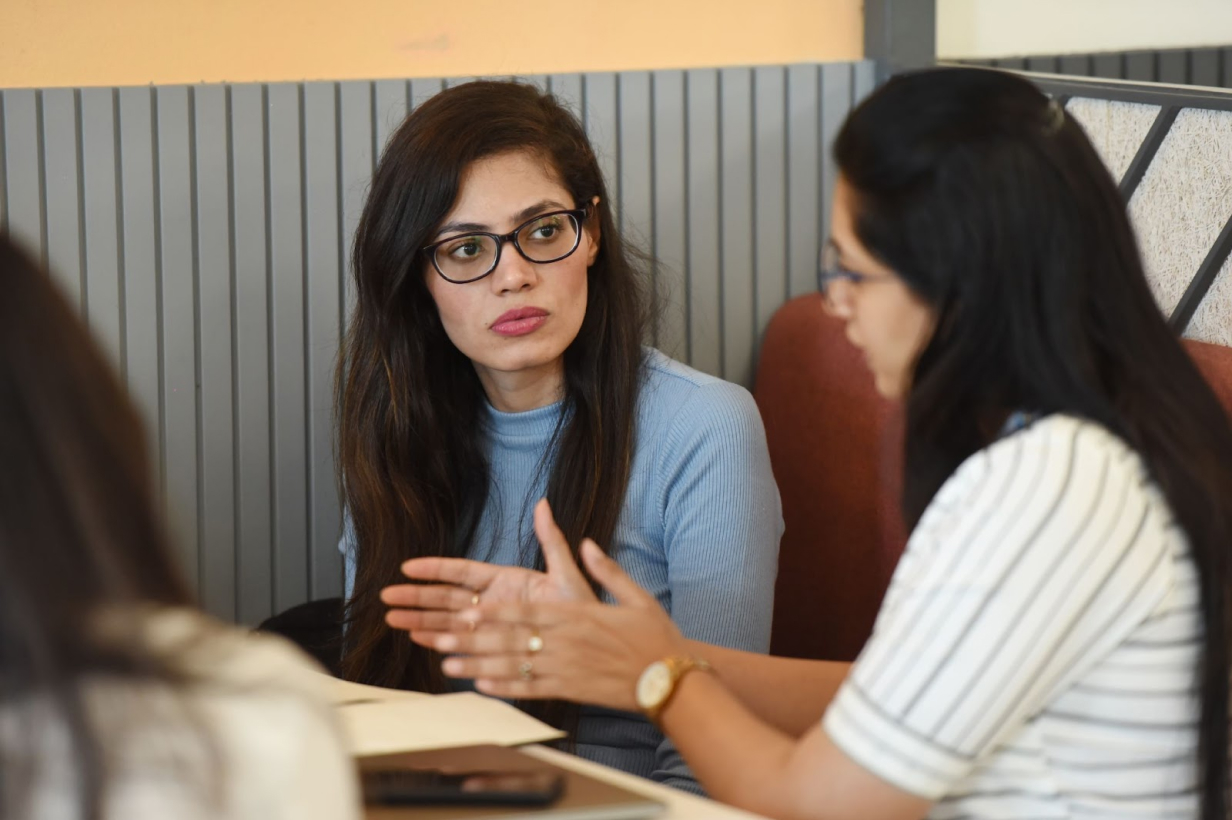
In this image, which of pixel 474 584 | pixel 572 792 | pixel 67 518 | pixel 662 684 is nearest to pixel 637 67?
pixel 474 584

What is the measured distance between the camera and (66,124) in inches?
79.7

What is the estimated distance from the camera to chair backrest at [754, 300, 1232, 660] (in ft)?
6.42

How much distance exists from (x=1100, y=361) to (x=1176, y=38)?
61.6 inches

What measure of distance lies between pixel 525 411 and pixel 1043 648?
0.99 m

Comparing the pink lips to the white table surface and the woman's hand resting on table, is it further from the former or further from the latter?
the white table surface

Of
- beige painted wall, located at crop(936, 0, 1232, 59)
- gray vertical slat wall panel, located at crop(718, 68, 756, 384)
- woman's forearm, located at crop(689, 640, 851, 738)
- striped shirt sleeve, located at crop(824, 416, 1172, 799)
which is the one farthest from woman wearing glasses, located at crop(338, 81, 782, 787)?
beige painted wall, located at crop(936, 0, 1232, 59)

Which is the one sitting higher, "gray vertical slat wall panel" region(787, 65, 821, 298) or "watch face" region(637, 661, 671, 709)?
"gray vertical slat wall panel" region(787, 65, 821, 298)

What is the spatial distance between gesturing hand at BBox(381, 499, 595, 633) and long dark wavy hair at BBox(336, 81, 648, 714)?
1.29 ft

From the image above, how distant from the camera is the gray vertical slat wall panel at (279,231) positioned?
206cm

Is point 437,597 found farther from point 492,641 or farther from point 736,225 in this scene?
point 736,225

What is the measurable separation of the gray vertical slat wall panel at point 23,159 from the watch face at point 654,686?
4.34ft

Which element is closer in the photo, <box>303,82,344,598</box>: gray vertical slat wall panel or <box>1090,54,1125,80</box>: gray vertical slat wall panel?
<box>303,82,344,598</box>: gray vertical slat wall panel

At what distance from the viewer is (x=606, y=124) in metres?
2.20

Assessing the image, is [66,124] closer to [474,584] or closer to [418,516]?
[418,516]
